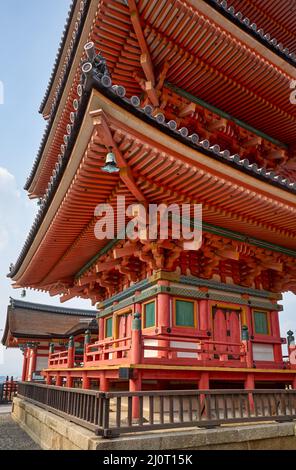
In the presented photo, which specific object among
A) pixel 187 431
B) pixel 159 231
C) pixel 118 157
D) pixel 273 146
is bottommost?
pixel 187 431

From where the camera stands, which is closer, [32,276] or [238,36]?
[238,36]

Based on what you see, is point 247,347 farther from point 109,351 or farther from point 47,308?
point 47,308

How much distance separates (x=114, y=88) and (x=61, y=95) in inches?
264

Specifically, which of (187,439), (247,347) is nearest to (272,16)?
(247,347)

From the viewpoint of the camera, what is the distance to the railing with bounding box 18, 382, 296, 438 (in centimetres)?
577

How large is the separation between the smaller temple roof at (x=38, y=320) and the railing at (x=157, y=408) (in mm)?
15266

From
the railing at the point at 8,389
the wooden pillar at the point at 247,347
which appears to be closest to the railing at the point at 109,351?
the wooden pillar at the point at 247,347

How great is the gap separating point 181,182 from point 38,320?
2269 centimetres

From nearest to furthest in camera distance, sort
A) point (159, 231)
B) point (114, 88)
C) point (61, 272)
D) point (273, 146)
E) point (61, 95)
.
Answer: point (114, 88) → point (159, 231) → point (61, 95) → point (273, 146) → point (61, 272)

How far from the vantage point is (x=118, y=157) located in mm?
6934

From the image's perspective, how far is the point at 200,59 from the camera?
32.6 feet

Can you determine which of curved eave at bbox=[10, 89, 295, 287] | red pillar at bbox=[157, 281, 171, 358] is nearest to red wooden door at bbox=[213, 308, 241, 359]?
red pillar at bbox=[157, 281, 171, 358]

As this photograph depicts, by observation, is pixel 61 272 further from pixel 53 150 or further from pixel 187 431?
pixel 187 431

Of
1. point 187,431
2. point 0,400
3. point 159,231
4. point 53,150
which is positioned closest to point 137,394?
point 187,431
